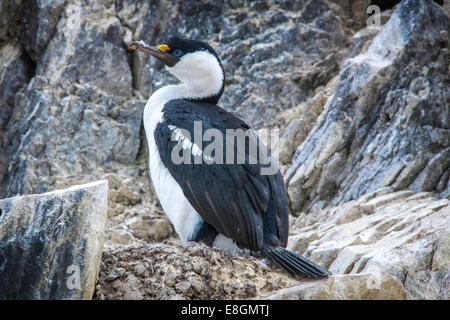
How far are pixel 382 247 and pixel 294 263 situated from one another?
4.92 ft

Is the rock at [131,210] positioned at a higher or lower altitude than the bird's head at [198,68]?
lower

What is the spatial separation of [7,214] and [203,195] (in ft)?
4.92

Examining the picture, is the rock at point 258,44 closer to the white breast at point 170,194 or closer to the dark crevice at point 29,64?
the dark crevice at point 29,64

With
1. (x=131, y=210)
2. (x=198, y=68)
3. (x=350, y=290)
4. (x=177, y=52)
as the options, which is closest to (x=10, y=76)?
(x=131, y=210)

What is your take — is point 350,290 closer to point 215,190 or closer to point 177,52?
point 215,190

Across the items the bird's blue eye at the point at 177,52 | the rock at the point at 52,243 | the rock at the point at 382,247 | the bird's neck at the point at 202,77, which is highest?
the bird's blue eye at the point at 177,52

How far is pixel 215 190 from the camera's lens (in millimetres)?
4332

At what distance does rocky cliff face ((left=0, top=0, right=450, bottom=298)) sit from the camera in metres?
6.82

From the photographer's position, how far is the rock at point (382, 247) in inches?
137

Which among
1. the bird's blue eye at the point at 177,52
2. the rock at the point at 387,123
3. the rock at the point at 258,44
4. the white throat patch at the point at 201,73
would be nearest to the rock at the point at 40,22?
the rock at the point at 258,44

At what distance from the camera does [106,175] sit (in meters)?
7.87

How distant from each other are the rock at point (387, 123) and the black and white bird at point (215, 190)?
226cm

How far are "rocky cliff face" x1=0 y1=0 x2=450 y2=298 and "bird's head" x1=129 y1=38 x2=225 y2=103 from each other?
213 centimetres

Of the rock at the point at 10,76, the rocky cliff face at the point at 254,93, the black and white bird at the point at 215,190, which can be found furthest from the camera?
the rock at the point at 10,76
